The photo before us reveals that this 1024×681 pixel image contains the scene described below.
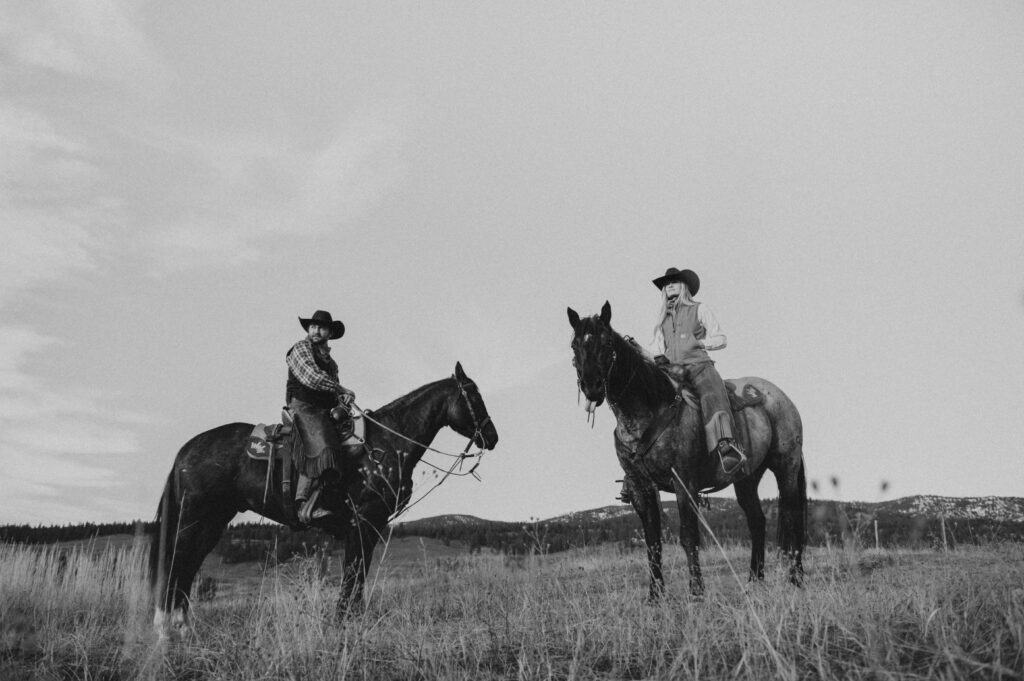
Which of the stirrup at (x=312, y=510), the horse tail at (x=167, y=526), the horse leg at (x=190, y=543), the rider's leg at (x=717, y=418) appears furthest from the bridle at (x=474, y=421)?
the horse tail at (x=167, y=526)

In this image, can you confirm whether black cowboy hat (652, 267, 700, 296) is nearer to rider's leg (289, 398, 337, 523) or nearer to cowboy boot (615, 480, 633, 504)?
cowboy boot (615, 480, 633, 504)

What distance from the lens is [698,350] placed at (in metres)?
7.70

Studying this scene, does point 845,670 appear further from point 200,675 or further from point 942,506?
point 200,675

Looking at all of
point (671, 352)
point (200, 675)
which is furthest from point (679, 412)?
point (200, 675)

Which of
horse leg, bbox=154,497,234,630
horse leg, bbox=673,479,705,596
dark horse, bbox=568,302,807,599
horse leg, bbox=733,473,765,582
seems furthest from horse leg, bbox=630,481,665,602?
horse leg, bbox=154,497,234,630

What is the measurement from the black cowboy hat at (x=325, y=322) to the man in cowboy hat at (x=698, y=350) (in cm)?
399

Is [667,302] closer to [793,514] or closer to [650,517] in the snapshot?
[650,517]

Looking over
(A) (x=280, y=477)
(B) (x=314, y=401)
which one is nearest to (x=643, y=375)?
(B) (x=314, y=401)

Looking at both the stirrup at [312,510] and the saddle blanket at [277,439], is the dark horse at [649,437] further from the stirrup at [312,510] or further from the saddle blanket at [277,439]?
the stirrup at [312,510]

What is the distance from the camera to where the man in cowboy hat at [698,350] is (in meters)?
7.14

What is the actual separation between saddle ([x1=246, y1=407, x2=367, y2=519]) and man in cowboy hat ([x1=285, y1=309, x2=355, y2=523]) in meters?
0.12

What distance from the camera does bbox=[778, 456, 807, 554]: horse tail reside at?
8516 millimetres

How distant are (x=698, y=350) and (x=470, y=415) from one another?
2.89 metres

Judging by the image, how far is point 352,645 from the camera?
4629 mm
